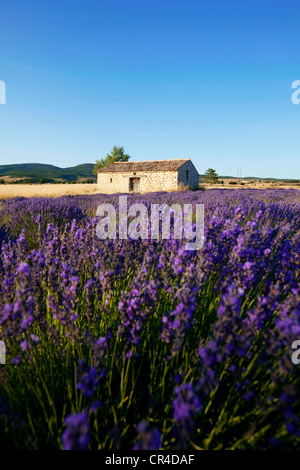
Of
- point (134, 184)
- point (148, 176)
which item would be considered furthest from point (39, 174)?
point (148, 176)

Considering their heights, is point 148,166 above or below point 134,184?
above

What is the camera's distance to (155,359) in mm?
1335

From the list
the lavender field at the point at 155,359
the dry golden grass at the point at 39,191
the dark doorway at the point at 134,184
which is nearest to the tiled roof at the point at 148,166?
the dark doorway at the point at 134,184

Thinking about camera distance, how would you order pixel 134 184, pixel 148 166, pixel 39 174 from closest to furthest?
pixel 148 166, pixel 134 184, pixel 39 174

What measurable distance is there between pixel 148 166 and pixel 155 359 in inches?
889

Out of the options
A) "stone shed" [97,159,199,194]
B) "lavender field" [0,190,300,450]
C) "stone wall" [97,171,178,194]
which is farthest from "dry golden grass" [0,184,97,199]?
"lavender field" [0,190,300,450]

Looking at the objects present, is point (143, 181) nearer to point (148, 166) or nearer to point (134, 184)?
point (134, 184)

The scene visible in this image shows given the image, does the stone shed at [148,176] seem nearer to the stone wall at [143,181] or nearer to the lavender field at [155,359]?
the stone wall at [143,181]

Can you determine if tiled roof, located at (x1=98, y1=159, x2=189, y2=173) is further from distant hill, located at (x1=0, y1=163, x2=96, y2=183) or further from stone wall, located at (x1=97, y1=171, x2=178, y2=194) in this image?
distant hill, located at (x1=0, y1=163, x2=96, y2=183)

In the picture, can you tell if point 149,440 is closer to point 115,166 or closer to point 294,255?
point 294,255

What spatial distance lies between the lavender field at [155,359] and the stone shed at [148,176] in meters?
19.0

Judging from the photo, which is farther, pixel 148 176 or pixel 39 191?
pixel 148 176

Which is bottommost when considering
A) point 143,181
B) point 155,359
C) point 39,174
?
point 155,359

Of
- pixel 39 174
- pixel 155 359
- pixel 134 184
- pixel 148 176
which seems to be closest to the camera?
pixel 155 359
